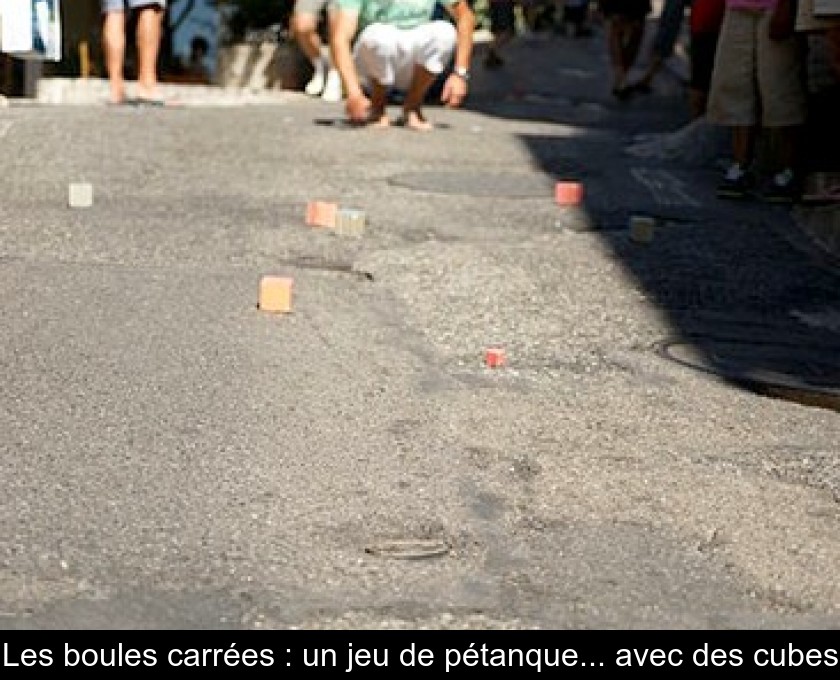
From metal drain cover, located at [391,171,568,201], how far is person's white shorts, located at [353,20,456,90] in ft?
5.08

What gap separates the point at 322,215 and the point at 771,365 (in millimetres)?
2595

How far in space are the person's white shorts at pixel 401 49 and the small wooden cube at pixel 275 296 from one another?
5.35 meters

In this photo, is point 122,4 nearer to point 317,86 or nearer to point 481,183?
point 317,86

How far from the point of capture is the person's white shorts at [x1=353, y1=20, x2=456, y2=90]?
11.5 meters

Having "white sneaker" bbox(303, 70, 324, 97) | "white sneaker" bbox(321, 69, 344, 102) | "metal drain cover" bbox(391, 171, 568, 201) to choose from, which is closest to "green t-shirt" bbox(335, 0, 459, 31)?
"metal drain cover" bbox(391, 171, 568, 201)

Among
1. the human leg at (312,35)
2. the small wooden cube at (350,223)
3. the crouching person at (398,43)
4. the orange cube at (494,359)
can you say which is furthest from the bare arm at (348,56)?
the orange cube at (494,359)

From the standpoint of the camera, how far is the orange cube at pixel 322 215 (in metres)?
8.19

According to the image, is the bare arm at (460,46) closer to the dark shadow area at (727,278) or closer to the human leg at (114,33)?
the dark shadow area at (727,278)

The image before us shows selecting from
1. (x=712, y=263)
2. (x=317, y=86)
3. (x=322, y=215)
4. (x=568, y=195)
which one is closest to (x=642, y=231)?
(x=712, y=263)

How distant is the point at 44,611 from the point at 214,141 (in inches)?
291

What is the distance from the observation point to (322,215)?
323 inches

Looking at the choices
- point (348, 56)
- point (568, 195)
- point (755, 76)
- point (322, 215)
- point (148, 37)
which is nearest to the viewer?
point (322, 215)

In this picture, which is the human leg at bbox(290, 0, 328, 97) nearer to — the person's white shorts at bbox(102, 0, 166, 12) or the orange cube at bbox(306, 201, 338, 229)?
the person's white shorts at bbox(102, 0, 166, 12)
